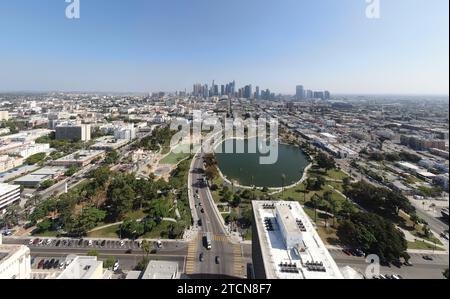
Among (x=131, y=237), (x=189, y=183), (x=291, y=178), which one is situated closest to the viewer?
(x=131, y=237)

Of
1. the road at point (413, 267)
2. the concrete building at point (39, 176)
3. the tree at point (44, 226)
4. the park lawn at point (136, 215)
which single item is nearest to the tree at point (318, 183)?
the road at point (413, 267)

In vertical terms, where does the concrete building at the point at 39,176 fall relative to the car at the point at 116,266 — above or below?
above

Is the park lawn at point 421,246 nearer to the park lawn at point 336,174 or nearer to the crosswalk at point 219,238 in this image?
the crosswalk at point 219,238

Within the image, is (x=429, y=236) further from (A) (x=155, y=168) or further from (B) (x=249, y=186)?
(A) (x=155, y=168)

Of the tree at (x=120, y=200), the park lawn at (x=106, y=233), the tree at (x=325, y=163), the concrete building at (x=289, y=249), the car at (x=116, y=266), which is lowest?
the car at (x=116, y=266)

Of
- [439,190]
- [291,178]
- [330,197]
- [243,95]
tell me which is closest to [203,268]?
[330,197]
